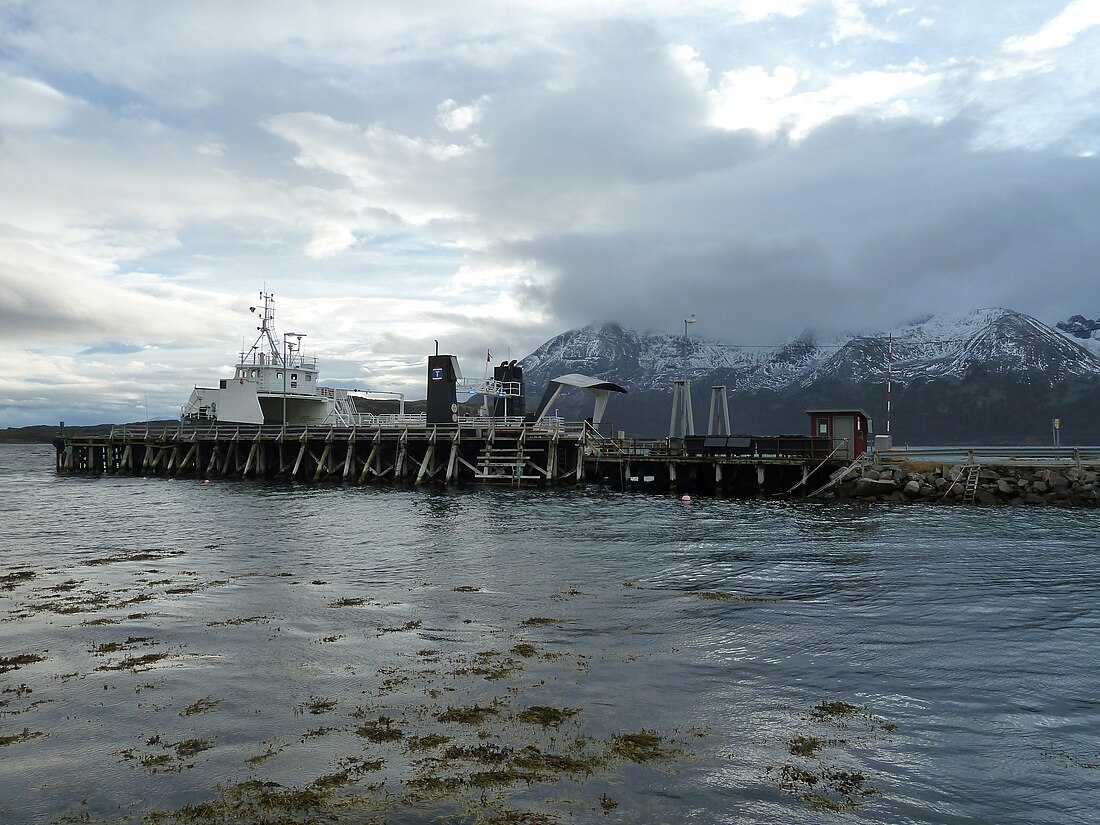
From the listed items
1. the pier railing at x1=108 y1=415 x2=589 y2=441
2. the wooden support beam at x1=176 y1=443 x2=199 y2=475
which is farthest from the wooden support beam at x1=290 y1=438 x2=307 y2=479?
the wooden support beam at x1=176 y1=443 x2=199 y2=475

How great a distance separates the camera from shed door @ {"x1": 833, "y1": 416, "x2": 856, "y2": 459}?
4059 cm

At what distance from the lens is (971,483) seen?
36219mm

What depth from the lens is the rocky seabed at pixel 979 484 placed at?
114 feet

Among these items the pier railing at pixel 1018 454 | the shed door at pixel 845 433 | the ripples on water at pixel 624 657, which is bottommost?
the ripples on water at pixel 624 657

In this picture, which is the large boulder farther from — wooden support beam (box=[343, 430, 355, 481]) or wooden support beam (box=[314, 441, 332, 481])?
wooden support beam (box=[314, 441, 332, 481])

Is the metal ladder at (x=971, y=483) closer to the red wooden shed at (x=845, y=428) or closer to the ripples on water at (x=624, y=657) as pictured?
the red wooden shed at (x=845, y=428)

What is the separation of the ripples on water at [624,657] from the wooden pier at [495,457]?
A: 15822 millimetres

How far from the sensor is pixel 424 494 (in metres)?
42.8

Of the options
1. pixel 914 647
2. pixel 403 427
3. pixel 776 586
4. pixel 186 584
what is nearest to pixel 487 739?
pixel 914 647

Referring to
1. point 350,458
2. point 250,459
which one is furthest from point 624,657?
point 250,459

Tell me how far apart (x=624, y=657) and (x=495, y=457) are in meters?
36.3

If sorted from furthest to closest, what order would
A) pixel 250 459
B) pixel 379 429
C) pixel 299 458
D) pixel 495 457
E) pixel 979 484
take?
pixel 250 459 → pixel 299 458 → pixel 379 429 → pixel 495 457 → pixel 979 484

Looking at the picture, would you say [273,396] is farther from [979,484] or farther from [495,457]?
[979,484]

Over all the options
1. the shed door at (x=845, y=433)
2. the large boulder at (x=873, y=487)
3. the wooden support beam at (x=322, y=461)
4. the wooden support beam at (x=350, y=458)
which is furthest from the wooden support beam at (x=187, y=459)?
the large boulder at (x=873, y=487)
